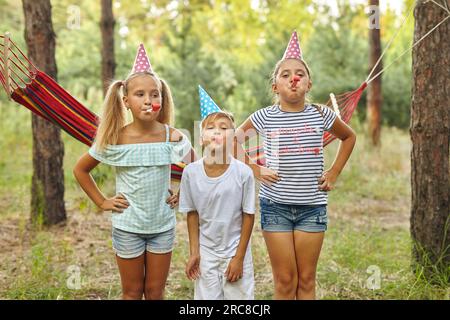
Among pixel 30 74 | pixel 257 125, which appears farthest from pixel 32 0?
pixel 257 125

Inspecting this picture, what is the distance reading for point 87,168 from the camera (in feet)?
6.99

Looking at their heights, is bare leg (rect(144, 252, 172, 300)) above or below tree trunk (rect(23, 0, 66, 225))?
below

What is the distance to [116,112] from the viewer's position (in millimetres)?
2168

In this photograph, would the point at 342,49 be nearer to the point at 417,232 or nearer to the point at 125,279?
the point at 417,232

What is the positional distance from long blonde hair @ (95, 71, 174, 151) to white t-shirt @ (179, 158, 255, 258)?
336 mm

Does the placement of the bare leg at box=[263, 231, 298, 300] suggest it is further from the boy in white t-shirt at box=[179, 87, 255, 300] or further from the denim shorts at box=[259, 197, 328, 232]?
the boy in white t-shirt at box=[179, 87, 255, 300]

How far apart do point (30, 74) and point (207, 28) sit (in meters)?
13.8

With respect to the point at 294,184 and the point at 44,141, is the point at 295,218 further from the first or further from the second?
the point at 44,141

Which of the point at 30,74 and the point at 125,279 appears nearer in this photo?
the point at 125,279

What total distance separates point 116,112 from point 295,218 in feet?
2.68

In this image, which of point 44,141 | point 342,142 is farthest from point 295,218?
point 44,141

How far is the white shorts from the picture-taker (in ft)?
6.58

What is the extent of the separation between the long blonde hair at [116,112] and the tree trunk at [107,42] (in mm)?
3619

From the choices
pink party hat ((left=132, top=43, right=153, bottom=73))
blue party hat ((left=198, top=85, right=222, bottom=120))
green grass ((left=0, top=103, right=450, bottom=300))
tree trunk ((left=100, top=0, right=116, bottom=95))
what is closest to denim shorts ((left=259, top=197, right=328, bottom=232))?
blue party hat ((left=198, top=85, right=222, bottom=120))
